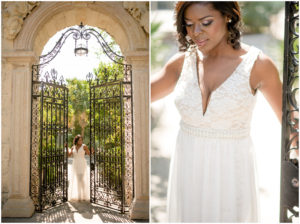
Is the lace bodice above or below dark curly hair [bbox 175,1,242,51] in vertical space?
below

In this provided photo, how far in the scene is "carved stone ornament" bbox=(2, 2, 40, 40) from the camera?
9.46 ft

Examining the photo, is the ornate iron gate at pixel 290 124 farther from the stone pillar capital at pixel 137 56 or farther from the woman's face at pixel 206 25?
the stone pillar capital at pixel 137 56

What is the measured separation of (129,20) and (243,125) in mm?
1719

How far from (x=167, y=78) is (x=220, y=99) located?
0.41 meters

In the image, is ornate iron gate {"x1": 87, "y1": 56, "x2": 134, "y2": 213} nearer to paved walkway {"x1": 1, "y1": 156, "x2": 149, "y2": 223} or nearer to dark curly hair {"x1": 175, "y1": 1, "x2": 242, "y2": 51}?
paved walkway {"x1": 1, "y1": 156, "x2": 149, "y2": 223}

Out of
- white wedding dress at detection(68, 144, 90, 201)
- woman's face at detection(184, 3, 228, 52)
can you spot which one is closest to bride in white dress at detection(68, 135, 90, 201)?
white wedding dress at detection(68, 144, 90, 201)

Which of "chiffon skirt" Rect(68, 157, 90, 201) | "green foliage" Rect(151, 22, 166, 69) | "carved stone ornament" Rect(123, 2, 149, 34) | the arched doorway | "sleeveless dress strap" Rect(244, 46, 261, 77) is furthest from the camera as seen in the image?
"chiffon skirt" Rect(68, 157, 90, 201)

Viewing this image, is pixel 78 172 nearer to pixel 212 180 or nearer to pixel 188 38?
pixel 212 180

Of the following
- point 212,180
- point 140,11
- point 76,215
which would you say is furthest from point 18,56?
point 212,180

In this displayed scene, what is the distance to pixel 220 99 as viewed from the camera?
6.01 feet

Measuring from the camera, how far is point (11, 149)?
9.54 ft

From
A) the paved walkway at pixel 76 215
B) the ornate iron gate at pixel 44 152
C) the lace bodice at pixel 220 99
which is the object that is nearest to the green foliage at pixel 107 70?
the ornate iron gate at pixel 44 152

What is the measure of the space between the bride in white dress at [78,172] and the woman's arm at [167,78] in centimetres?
244

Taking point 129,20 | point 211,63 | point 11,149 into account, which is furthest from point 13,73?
point 211,63
